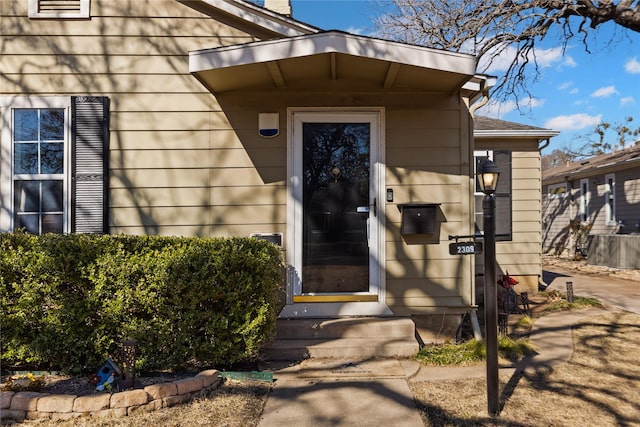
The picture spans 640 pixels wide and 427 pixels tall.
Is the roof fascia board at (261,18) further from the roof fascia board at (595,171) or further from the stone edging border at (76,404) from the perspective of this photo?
the roof fascia board at (595,171)

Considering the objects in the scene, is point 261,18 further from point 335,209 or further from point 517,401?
point 517,401

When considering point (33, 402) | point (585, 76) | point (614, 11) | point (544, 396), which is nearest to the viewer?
point (33, 402)

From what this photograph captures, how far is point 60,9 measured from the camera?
4203 millimetres

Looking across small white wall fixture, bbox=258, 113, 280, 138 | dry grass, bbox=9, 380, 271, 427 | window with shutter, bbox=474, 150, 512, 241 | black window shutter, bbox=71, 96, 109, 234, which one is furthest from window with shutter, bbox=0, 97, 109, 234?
window with shutter, bbox=474, 150, 512, 241

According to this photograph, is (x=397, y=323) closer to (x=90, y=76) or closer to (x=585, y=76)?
(x=90, y=76)

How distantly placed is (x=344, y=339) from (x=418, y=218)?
4.62 feet

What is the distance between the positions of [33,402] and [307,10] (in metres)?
8.06

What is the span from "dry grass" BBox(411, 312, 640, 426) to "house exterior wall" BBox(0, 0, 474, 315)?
1.11 m

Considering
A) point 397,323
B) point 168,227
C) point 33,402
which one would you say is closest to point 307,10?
point 168,227

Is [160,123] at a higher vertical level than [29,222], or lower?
higher

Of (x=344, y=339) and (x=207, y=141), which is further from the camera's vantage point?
(x=207, y=141)

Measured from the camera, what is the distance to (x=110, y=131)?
4.21 meters

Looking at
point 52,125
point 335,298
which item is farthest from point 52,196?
point 335,298

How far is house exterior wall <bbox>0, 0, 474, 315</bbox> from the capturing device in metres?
4.21
